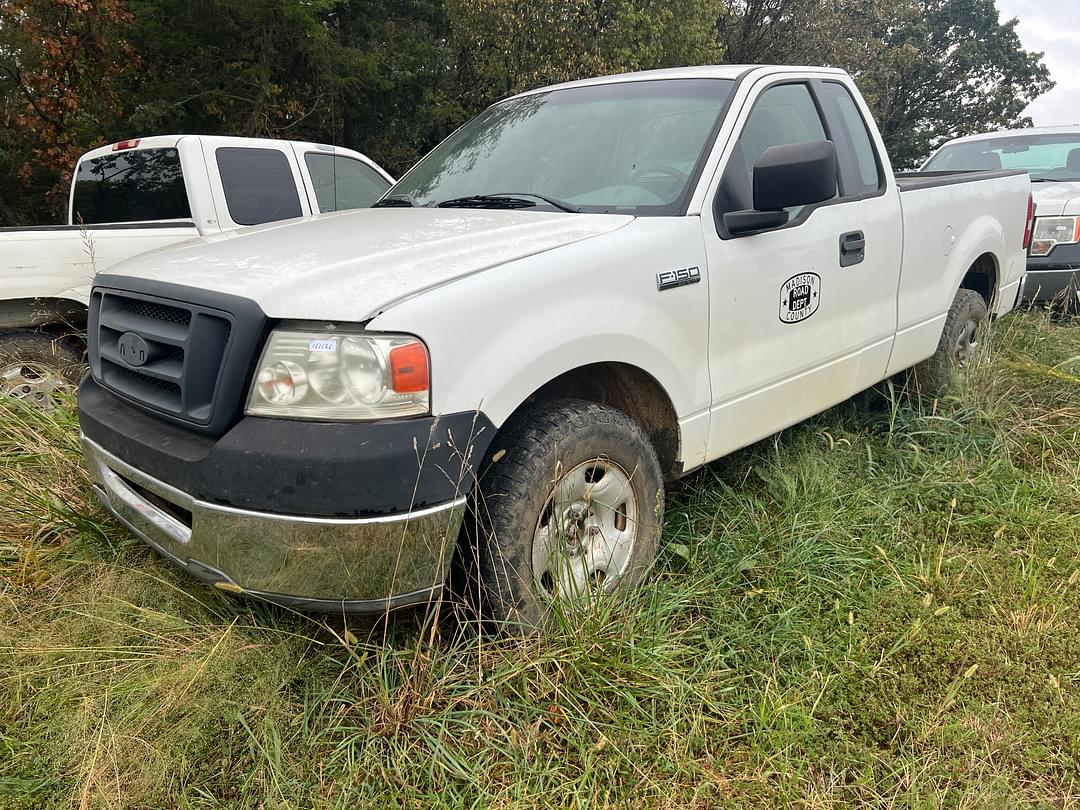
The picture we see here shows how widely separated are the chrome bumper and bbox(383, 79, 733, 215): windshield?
56.3 inches

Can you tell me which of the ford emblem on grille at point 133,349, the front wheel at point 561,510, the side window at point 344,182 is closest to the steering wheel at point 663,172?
the front wheel at point 561,510

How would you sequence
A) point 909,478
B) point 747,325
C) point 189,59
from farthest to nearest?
point 189,59, point 909,478, point 747,325

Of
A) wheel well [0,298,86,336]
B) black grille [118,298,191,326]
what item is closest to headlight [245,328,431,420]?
black grille [118,298,191,326]

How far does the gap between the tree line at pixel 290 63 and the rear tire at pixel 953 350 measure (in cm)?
670

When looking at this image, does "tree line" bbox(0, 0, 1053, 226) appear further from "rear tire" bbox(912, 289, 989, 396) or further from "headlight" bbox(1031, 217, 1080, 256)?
"headlight" bbox(1031, 217, 1080, 256)

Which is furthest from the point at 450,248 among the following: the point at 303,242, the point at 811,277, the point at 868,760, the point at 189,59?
the point at 189,59

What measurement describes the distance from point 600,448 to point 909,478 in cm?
187

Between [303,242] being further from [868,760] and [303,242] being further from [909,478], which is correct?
[909,478]

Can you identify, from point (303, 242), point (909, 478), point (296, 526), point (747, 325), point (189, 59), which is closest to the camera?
point (296, 526)

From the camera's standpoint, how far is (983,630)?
2.52 meters

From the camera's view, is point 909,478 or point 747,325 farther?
point 909,478

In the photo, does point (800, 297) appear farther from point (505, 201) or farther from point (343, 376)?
point (343, 376)

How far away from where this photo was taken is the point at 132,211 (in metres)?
5.57

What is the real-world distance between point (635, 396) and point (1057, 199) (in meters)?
5.79
